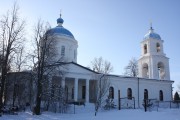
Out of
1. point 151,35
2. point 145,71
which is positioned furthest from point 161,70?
point 151,35

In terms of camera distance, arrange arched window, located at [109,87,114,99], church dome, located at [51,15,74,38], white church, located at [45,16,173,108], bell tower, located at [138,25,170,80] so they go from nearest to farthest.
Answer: white church, located at [45,16,173,108]
church dome, located at [51,15,74,38]
arched window, located at [109,87,114,99]
bell tower, located at [138,25,170,80]

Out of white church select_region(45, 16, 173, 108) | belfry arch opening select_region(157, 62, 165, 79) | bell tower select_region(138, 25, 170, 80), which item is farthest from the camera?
belfry arch opening select_region(157, 62, 165, 79)

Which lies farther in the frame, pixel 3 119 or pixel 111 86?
pixel 111 86

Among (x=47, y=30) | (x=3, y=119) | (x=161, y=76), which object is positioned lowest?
(x=3, y=119)

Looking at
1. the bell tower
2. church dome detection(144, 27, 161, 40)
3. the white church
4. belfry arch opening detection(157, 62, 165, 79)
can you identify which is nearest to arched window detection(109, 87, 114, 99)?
the white church

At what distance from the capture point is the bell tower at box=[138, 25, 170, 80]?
1623 inches

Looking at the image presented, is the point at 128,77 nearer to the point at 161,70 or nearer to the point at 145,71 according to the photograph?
the point at 145,71

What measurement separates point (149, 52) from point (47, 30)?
66.8 ft

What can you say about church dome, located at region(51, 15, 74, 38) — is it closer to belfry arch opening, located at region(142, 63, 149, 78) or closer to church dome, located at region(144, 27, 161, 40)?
church dome, located at region(144, 27, 161, 40)

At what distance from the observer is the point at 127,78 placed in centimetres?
3938

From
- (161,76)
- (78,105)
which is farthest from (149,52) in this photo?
(78,105)

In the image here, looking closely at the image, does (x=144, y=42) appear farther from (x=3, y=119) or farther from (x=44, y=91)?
(x=3, y=119)

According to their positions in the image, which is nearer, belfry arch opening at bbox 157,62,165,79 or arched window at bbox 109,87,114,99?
arched window at bbox 109,87,114,99

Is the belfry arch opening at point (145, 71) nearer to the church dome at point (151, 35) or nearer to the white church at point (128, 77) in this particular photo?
the white church at point (128, 77)
